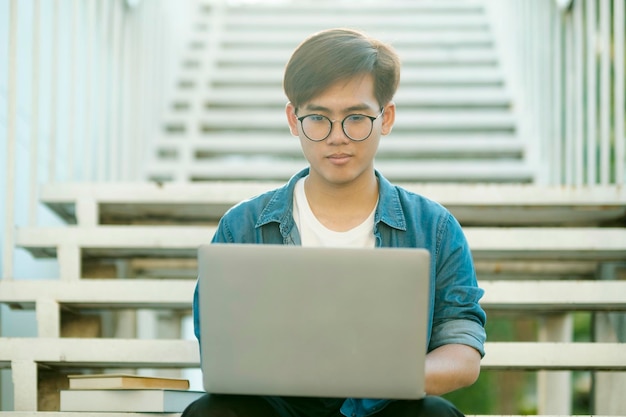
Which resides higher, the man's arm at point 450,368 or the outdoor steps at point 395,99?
the outdoor steps at point 395,99

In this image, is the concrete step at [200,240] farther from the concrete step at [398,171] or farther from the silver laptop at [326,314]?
the concrete step at [398,171]

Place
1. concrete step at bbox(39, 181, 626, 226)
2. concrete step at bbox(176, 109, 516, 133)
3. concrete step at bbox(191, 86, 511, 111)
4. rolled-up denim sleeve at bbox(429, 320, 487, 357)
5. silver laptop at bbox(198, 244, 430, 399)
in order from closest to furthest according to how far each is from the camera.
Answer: silver laptop at bbox(198, 244, 430, 399) → rolled-up denim sleeve at bbox(429, 320, 487, 357) → concrete step at bbox(39, 181, 626, 226) → concrete step at bbox(176, 109, 516, 133) → concrete step at bbox(191, 86, 511, 111)

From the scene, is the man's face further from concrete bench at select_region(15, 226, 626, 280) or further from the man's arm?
concrete bench at select_region(15, 226, 626, 280)

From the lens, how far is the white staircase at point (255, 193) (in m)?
2.39

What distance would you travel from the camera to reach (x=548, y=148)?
3840mm

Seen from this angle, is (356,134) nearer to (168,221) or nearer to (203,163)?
(168,221)

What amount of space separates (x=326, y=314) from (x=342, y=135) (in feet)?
1.53

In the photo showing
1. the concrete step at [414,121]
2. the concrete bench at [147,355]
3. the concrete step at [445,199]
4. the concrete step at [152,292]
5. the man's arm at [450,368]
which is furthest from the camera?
the concrete step at [414,121]

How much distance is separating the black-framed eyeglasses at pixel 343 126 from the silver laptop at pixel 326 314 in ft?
1.36

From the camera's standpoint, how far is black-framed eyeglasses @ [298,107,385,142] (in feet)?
6.28

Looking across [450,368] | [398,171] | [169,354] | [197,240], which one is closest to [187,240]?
[197,240]

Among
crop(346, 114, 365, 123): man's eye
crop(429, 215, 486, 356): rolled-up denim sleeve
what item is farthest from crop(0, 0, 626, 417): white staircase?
crop(346, 114, 365, 123): man's eye

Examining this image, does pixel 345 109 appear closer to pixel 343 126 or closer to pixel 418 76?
pixel 343 126

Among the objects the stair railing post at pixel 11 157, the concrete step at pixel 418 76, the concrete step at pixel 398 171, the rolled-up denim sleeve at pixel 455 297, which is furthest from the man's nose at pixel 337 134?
the concrete step at pixel 418 76
